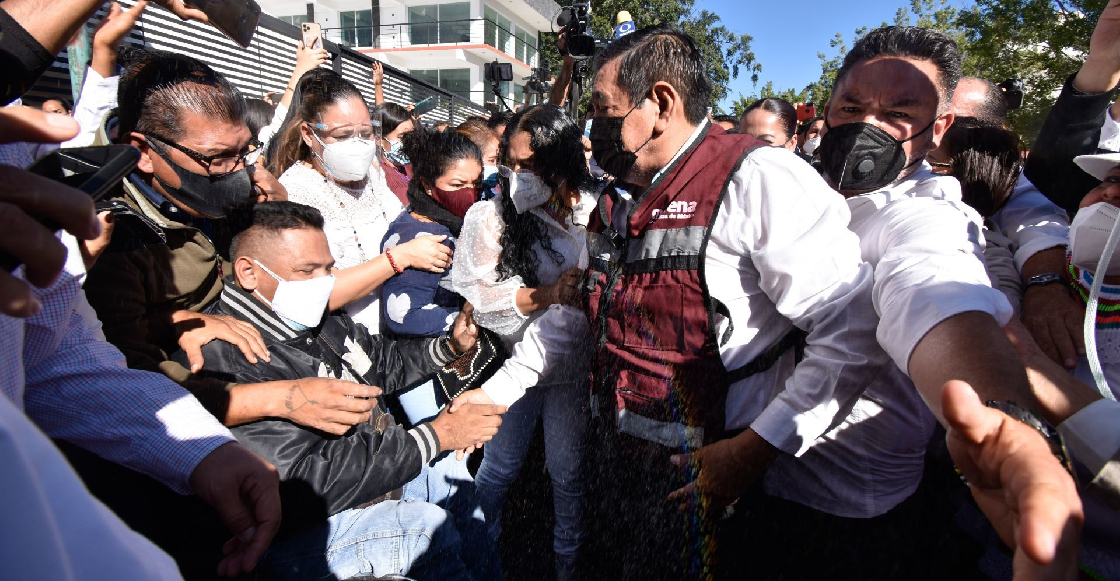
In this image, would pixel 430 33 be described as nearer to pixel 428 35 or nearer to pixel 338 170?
pixel 428 35

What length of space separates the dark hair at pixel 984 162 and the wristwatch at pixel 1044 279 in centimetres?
68

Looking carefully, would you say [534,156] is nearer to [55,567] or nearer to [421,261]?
[421,261]

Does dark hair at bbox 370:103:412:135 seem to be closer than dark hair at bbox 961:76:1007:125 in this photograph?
No

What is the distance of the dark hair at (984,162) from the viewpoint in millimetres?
2322

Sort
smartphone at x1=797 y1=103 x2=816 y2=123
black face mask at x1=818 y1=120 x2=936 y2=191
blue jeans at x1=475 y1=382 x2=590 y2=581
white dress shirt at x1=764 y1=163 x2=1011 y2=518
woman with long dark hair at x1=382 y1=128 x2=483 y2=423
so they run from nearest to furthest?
1. white dress shirt at x1=764 y1=163 x2=1011 y2=518
2. black face mask at x1=818 y1=120 x2=936 y2=191
3. blue jeans at x1=475 y1=382 x2=590 y2=581
4. woman with long dark hair at x1=382 y1=128 x2=483 y2=423
5. smartphone at x1=797 y1=103 x2=816 y2=123

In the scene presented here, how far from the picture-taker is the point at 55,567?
19.7 inches

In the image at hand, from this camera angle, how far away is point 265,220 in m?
2.38

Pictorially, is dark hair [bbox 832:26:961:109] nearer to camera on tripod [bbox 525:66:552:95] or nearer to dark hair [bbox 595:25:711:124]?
dark hair [bbox 595:25:711:124]

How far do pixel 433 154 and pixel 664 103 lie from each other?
1.93m

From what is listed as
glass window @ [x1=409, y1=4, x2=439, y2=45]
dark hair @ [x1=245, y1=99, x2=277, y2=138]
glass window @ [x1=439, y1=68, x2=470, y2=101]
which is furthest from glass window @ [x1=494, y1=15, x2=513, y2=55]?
dark hair @ [x1=245, y1=99, x2=277, y2=138]

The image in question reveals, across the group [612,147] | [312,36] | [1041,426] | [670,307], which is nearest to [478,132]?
[312,36]

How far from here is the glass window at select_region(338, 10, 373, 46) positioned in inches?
1318

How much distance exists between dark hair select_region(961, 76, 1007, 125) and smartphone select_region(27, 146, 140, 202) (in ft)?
10.3

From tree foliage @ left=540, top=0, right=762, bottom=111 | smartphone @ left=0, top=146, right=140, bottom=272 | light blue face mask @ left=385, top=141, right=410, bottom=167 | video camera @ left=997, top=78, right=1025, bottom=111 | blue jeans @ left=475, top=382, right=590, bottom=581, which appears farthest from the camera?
tree foliage @ left=540, top=0, right=762, bottom=111
